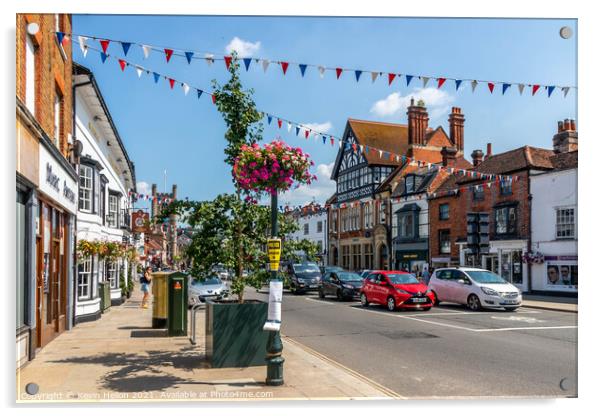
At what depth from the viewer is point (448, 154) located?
131ft

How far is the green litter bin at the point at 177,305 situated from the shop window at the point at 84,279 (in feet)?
11.7

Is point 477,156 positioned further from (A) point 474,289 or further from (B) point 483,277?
(A) point 474,289

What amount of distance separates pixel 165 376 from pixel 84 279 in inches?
384

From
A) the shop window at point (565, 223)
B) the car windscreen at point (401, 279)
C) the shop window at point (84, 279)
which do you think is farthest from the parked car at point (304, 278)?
the shop window at point (84, 279)

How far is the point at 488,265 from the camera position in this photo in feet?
110

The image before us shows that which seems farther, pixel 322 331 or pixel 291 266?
pixel 291 266

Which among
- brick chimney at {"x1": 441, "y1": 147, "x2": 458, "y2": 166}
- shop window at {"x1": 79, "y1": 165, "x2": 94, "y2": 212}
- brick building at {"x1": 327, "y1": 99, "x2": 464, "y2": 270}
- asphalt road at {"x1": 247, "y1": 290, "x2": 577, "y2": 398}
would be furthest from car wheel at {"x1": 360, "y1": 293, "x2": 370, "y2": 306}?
brick chimney at {"x1": 441, "y1": 147, "x2": 458, "y2": 166}

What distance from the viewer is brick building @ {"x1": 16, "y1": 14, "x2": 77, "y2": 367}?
27.9 feet

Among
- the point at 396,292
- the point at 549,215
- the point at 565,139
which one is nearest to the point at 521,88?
the point at 396,292

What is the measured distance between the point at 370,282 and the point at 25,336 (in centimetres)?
1477
